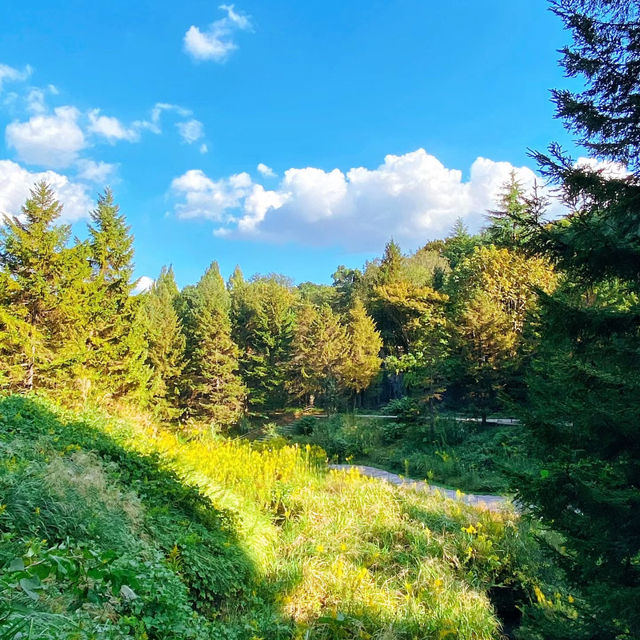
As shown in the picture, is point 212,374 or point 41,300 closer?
point 41,300

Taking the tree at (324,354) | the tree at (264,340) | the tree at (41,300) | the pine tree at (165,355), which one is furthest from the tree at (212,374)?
the tree at (41,300)

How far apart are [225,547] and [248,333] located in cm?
2379

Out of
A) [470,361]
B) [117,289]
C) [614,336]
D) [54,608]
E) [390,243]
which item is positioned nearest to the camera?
[54,608]

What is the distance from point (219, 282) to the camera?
1335 inches

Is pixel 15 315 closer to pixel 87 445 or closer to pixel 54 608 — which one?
pixel 87 445

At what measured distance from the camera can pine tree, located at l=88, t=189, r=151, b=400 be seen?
47.8ft

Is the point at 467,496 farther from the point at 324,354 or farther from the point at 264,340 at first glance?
the point at 264,340

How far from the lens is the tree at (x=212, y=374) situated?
20438mm

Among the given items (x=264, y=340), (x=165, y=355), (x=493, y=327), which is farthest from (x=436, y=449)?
(x=264, y=340)

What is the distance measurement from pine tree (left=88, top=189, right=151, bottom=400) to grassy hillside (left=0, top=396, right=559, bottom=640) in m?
9.77

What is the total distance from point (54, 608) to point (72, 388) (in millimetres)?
12700

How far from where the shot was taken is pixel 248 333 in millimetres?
26984

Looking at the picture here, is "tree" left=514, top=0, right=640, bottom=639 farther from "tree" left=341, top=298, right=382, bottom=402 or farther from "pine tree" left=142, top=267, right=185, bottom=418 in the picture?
"pine tree" left=142, top=267, right=185, bottom=418

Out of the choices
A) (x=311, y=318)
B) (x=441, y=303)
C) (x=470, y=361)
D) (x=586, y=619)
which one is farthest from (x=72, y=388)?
(x=441, y=303)
